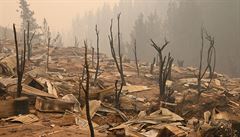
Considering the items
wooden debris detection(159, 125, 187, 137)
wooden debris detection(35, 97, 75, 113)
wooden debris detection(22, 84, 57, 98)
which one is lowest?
wooden debris detection(159, 125, 187, 137)

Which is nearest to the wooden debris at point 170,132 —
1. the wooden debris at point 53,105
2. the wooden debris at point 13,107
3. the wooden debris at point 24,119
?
the wooden debris at point 53,105

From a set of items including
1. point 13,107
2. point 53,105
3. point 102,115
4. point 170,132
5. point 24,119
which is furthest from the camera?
point 102,115

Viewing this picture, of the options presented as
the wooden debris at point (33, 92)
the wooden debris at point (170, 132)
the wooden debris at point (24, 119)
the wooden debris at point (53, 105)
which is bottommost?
the wooden debris at point (170, 132)

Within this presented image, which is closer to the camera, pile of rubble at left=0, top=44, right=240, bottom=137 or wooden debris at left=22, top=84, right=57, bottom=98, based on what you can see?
pile of rubble at left=0, top=44, right=240, bottom=137

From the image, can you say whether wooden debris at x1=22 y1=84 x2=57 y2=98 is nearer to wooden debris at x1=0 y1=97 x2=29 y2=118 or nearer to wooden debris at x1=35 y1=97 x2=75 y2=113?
wooden debris at x1=35 y1=97 x2=75 y2=113

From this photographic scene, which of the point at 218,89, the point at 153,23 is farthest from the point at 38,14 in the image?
the point at 218,89

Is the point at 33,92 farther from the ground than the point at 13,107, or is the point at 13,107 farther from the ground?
the point at 33,92

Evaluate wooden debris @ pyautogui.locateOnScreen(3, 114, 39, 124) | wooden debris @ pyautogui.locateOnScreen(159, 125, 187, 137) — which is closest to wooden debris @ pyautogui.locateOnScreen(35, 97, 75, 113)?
wooden debris @ pyautogui.locateOnScreen(3, 114, 39, 124)

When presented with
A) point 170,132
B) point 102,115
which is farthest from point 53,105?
point 170,132

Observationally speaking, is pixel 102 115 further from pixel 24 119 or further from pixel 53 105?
pixel 24 119

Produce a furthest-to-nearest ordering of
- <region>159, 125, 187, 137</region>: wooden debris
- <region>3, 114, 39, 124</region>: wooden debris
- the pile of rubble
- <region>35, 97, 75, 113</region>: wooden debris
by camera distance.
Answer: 1. <region>35, 97, 75, 113</region>: wooden debris
2. <region>3, 114, 39, 124</region>: wooden debris
3. the pile of rubble
4. <region>159, 125, 187, 137</region>: wooden debris

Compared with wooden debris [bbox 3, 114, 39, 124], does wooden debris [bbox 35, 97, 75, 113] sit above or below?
above

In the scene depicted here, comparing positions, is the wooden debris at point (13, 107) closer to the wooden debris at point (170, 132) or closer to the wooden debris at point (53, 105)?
the wooden debris at point (53, 105)

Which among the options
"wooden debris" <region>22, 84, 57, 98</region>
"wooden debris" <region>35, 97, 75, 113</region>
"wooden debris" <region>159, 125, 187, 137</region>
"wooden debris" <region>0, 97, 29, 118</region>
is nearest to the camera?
"wooden debris" <region>159, 125, 187, 137</region>
